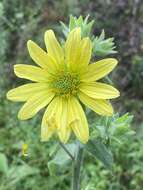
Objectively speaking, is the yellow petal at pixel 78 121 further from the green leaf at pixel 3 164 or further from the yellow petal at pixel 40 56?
the green leaf at pixel 3 164

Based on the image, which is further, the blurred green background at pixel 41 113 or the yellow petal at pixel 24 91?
the blurred green background at pixel 41 113

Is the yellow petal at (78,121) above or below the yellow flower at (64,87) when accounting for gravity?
below

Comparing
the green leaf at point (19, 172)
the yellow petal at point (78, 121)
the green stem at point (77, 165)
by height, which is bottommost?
the green leaf at point (19, 172)

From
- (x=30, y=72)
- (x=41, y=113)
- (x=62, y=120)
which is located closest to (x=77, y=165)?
(x=62, y=120)

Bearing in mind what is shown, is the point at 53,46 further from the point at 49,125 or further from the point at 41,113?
the point at 41,113

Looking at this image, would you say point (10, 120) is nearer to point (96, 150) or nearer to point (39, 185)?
point (39, 185)

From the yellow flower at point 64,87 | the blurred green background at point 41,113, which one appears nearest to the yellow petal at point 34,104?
the yellow flower at point 64,87

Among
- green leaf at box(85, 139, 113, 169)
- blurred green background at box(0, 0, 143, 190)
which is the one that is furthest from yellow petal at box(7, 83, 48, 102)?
blurred green background at box(0, 0, 143, 190)
